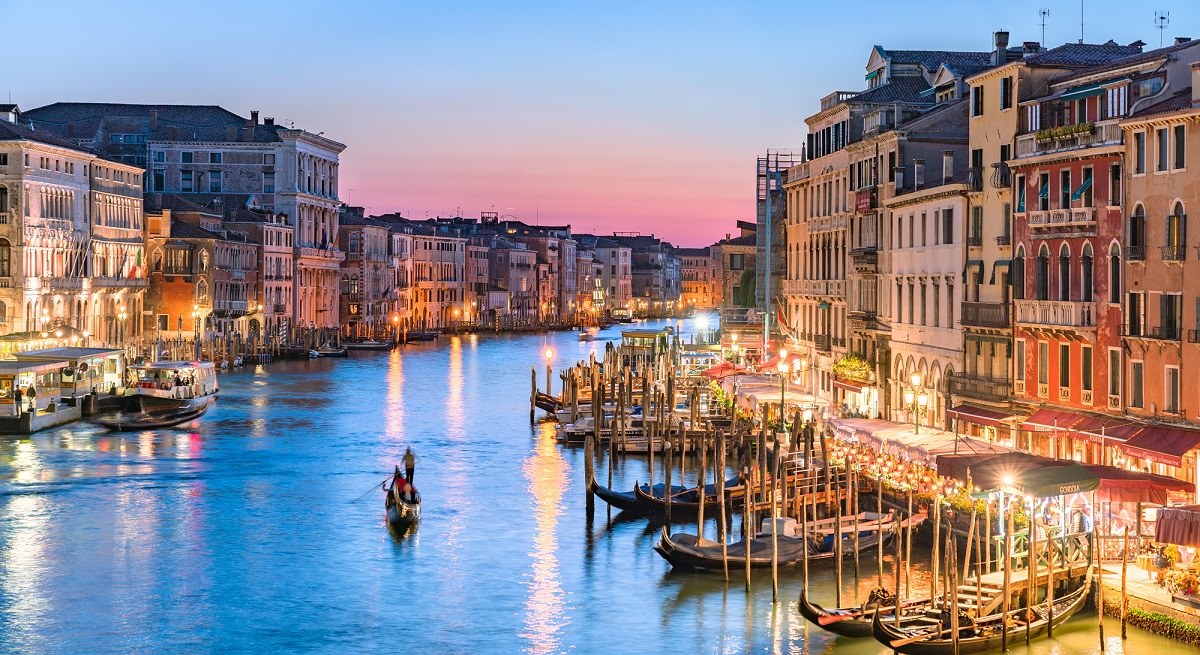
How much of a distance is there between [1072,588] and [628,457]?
64.8 ft

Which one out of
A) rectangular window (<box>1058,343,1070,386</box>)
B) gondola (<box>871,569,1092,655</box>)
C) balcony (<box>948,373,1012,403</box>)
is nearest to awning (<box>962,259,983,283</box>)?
balcony (<box>948,373,1012,403</box>)

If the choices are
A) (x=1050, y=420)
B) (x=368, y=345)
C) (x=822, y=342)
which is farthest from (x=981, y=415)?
(x=368, y=345)

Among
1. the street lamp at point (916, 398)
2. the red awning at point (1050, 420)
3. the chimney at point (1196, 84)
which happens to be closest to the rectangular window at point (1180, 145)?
the chimney at point (1196, 84)

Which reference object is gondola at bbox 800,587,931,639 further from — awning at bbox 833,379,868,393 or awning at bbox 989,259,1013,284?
awning at bbox 833,379,868,393

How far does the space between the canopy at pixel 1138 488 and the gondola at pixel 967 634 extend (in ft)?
6.58

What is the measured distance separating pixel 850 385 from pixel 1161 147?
1507 centimetres

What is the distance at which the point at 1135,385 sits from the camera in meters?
25.4

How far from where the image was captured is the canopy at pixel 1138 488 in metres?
20.8

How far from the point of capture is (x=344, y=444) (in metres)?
43.9

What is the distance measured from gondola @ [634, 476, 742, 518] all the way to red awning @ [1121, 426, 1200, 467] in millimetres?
7462

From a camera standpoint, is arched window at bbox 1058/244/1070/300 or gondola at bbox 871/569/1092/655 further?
arched window at bbox 1058/244/1070/300

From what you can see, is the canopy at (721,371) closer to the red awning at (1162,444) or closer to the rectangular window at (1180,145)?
the red awning at (1162,444)

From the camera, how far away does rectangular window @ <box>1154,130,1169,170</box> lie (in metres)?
24.8

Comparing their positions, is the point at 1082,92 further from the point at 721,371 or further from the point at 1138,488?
the point at 721,371
